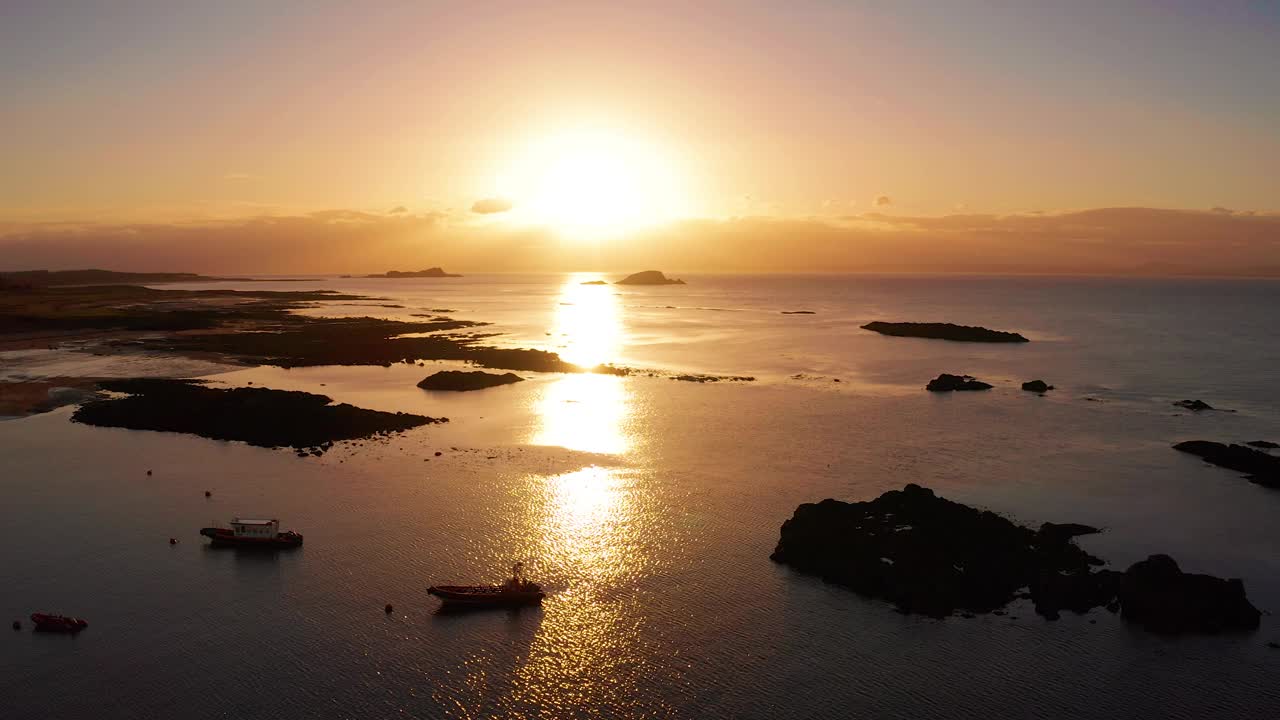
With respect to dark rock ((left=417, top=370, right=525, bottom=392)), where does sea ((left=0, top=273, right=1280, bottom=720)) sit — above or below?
below

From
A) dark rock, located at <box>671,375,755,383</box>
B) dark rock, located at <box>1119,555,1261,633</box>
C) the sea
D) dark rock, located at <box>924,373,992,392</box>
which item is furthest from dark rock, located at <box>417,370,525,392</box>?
dark rock, located at <box>1119,555,1261,633</box>

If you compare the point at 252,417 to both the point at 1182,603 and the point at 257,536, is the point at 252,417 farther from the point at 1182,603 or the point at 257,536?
the point at 1182,603

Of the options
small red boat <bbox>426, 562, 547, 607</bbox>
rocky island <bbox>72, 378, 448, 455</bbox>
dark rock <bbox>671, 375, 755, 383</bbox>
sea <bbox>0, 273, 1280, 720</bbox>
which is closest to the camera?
sea <bbox>0, 273, 1280, 720</bbox>

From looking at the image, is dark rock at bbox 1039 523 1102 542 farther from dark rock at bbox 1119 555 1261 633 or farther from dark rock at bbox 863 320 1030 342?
dark rock at bbox 863 320 1030 342

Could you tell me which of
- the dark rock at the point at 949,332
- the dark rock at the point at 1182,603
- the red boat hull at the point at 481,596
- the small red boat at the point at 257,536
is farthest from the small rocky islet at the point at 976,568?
the dark rock at the point at 949,332

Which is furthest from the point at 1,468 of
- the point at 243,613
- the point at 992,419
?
the point at 992,419

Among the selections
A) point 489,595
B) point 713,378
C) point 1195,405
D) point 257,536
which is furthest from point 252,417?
point 1195,405

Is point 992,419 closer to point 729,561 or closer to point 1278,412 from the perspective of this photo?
point 1278,412

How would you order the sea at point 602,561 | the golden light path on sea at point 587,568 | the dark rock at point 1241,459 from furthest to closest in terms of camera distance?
the dark rock at point 1241,459, the golden light path on sea at point 587,568, the sea at point 602,561

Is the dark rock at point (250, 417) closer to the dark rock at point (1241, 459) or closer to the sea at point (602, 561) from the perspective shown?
the sea at point (602, 561)
